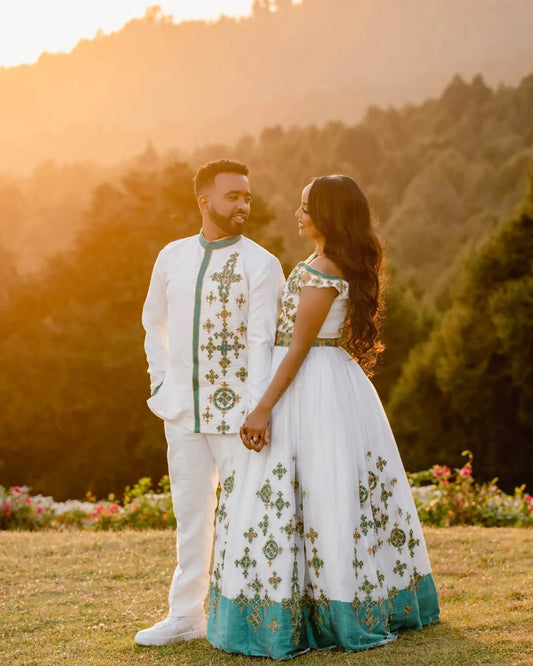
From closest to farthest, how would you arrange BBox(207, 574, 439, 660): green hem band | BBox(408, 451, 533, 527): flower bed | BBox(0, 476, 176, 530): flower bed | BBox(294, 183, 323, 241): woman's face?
BBox(207, 574, 439, 660): green hem band
BBox(294, 183, 323, 241): woman's face
BBox(408, 451, 533, 527): flower bed
BBox(0, 476, 176, 530): flower bed

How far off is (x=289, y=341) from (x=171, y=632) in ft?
4.67

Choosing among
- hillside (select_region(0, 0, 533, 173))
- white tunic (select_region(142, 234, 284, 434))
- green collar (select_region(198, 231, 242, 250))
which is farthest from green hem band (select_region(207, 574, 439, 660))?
hillside (select_region(0, 0, 533, 173))

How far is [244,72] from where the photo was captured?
31156mm

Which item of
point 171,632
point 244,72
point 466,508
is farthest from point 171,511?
point 244,72

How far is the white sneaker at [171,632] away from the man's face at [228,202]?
5.80 ft

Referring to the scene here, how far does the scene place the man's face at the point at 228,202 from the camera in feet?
13.2

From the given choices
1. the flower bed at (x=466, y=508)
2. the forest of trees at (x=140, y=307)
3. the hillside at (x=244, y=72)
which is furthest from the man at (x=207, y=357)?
the hillside at (x=244, y=72)

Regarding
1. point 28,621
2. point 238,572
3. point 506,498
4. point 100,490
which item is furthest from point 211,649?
point 100,490

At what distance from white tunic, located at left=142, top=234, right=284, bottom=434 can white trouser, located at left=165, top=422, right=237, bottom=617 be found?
11cm

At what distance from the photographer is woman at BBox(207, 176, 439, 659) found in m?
3.78

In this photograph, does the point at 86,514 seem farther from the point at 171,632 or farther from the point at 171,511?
the point at 171,632

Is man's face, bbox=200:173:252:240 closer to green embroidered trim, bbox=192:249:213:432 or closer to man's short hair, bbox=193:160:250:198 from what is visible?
man's short hair, bbox=193:160:250:198

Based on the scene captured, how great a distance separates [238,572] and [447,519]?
4482 mm

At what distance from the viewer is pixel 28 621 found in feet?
15.4
